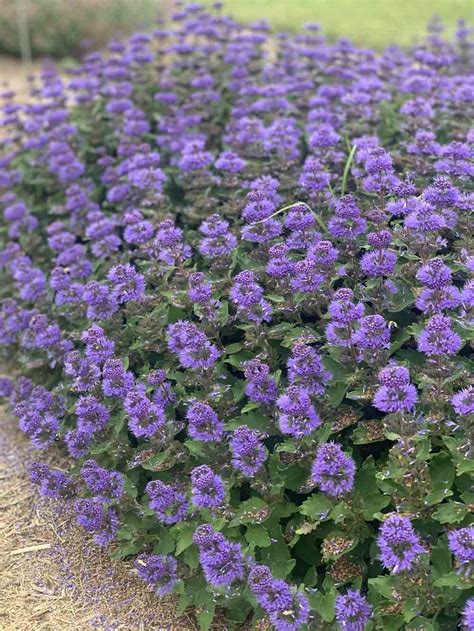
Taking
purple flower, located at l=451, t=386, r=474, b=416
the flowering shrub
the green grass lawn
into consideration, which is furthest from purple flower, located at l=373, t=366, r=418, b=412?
the green grass lawn

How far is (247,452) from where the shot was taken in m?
2.68

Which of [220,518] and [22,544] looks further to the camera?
[22,544]

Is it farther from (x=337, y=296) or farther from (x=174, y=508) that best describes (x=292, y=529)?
(x=337, y=296)

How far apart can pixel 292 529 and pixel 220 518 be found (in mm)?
298

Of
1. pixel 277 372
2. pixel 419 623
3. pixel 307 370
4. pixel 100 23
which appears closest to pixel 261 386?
pixel 277 372

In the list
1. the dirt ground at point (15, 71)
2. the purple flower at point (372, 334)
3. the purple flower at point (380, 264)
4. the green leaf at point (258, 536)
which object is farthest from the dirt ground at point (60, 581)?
the dirt ground at point (15, 71)

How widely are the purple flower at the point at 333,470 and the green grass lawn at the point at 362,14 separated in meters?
8.66

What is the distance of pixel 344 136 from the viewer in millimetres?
4492

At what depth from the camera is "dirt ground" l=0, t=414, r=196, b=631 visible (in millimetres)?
2994

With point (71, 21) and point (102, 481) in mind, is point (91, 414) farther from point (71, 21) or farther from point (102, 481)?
point (71, 21)

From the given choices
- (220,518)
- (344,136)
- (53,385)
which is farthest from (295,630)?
(344,136)

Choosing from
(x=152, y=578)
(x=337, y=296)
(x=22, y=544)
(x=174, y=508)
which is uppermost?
(x=337, y=296)

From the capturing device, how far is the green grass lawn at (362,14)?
11062 mm

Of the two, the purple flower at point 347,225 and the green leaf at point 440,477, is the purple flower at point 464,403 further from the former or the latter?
the purple flower at point 347,225
